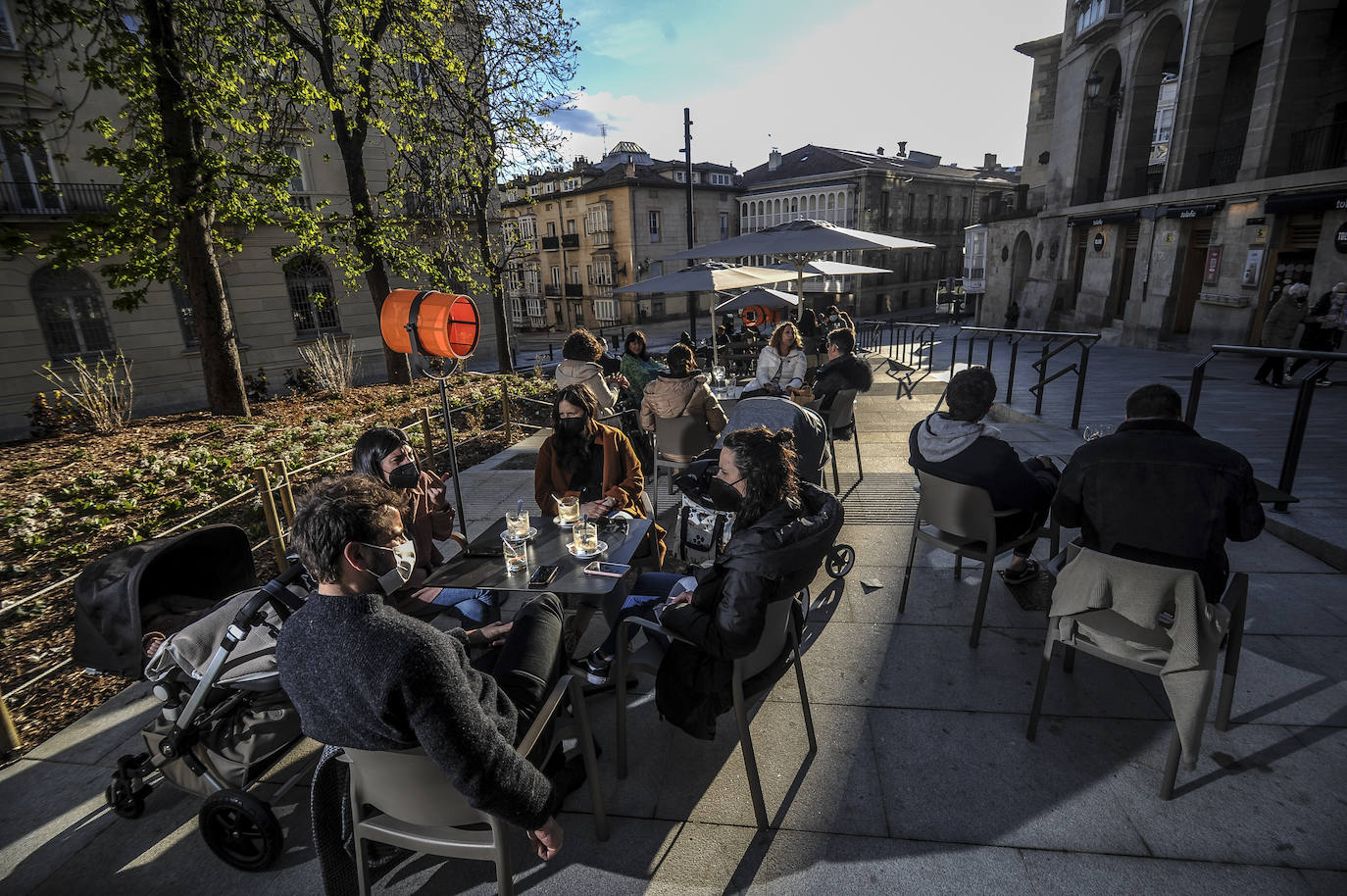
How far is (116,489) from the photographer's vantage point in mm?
5879

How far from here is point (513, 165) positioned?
44.2ft

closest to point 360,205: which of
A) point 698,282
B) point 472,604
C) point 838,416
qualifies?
point 698,282

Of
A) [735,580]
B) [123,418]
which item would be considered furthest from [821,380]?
[123,418]

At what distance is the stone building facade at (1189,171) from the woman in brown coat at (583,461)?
49.1 feet

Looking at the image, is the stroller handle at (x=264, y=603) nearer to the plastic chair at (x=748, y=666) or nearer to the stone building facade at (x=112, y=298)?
the plastic chair at (x=748, y=666)

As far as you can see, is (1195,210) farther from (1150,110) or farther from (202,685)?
(202,685)

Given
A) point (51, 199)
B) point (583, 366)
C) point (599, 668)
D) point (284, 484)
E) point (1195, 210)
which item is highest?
point (51, 199)

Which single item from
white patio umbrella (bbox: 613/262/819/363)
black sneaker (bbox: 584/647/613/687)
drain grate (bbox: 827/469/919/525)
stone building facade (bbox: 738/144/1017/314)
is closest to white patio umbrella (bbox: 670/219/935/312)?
white patio umbrella (bbox: 613/262/819/363)

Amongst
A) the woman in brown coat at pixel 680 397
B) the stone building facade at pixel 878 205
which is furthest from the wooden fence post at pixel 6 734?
the stone building facade at pixel 878 205

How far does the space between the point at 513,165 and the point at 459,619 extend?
513 inches

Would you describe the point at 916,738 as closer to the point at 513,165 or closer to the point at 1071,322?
the point at 513,165

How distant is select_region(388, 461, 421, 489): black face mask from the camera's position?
3.22 metres

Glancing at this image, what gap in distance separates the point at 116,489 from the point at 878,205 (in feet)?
139

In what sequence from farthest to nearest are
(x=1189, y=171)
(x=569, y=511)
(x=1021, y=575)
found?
(x=1189, y=171)
(x=1021, y=575)
(x=569, y=511)
